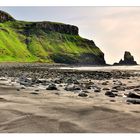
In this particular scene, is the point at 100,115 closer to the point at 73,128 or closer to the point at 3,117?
the point at 73,128

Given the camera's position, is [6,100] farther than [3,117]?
Yes

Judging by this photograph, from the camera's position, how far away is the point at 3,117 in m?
9.67

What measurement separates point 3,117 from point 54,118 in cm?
136

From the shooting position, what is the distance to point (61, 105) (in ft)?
38.6
